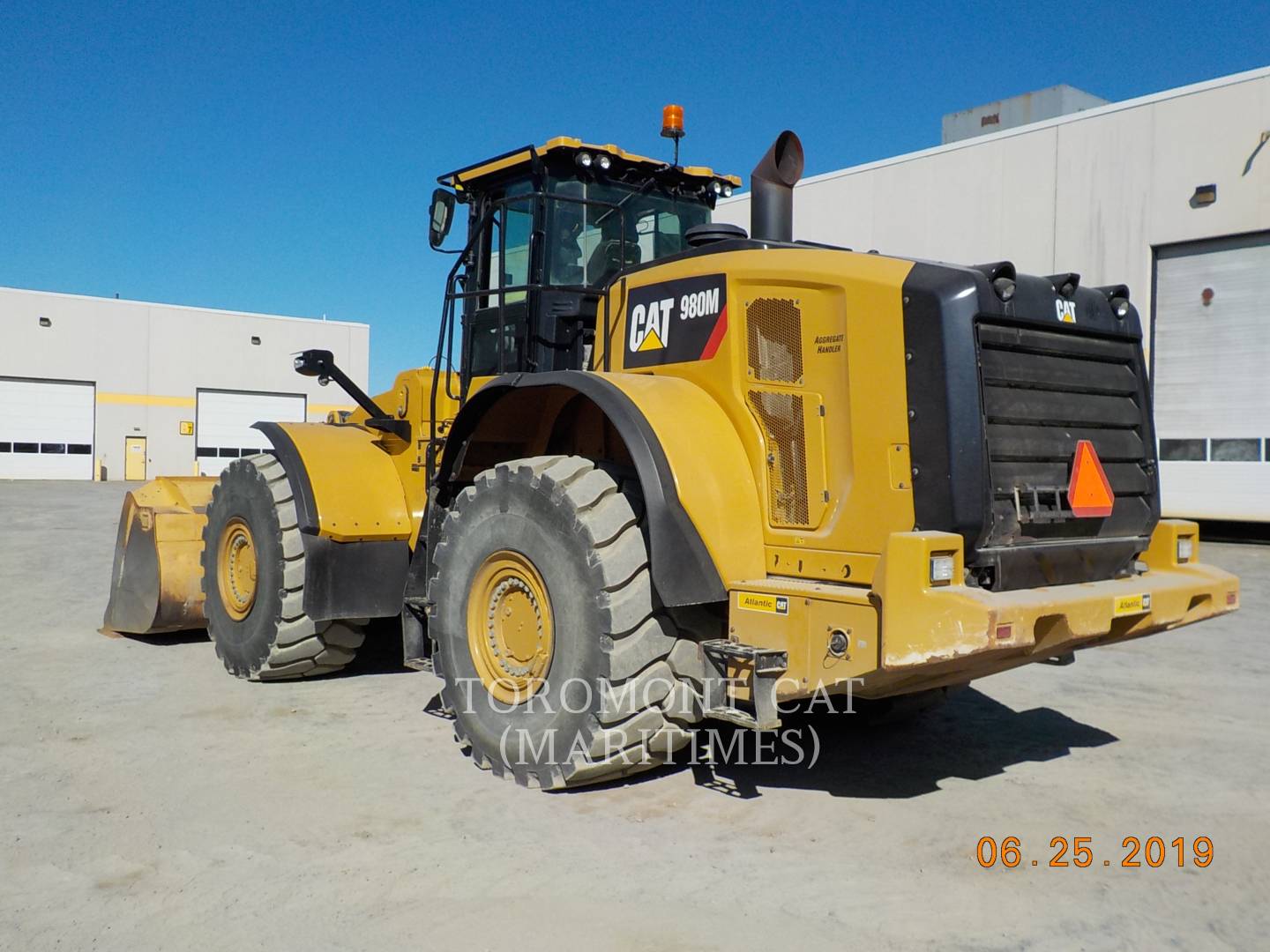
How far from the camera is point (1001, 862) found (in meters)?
3.92

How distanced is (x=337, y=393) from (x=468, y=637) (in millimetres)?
40004

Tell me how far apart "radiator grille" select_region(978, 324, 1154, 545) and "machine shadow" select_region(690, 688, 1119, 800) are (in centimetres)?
137

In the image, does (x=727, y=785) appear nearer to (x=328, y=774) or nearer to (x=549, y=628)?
(x=549, y=628)

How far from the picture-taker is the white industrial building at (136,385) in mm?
35531

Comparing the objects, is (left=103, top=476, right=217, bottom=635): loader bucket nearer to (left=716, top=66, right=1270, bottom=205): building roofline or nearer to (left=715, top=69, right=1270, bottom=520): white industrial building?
(left=716, top=66, right=1270, bottom=205): building roofline

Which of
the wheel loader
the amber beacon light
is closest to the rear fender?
the wheel loader

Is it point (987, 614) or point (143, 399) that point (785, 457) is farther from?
point (143, 399)

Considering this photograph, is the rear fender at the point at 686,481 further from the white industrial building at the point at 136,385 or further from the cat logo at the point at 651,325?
the white industrial building at the point at 136,385

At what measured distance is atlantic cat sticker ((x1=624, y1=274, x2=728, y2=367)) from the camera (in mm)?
4672

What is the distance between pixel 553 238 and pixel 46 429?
117ft

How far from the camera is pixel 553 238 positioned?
573 cm

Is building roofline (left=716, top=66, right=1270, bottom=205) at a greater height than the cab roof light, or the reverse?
building roofline (left=716, top=66, right=1270, bottom=205)

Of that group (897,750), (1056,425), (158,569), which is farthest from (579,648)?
(158,569)

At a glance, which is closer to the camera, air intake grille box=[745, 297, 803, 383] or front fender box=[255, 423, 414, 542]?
air intake grille box=[745, 297, 803, 383]
